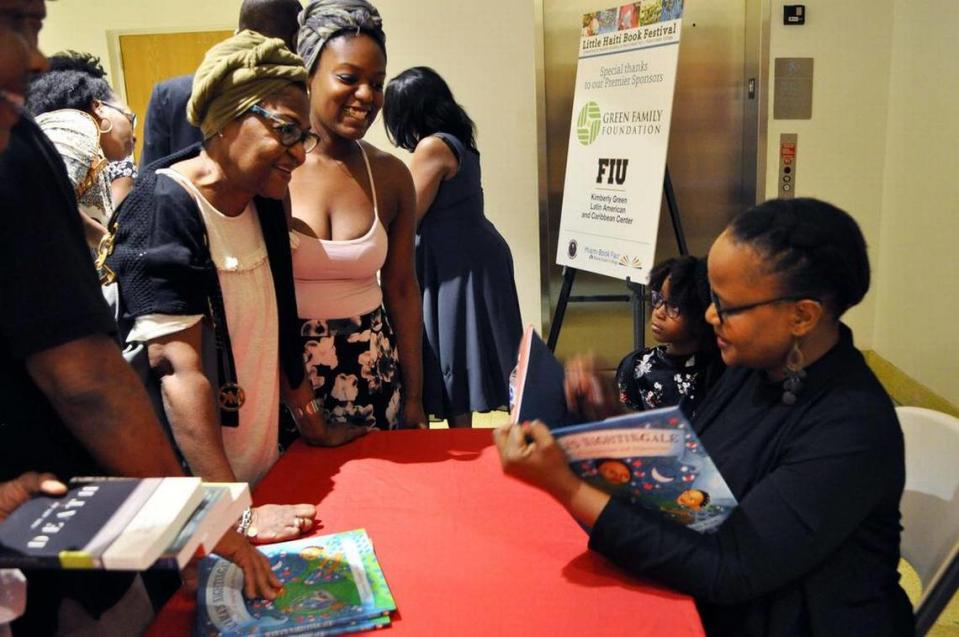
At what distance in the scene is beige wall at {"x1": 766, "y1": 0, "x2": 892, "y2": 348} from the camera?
154 inches

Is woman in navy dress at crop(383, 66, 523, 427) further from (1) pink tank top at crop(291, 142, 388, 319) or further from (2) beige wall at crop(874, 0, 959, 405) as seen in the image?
(2) beige wall at crop(874, 0, 959, 405)

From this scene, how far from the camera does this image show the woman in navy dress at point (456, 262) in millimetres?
2691

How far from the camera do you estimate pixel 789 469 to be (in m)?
1.05

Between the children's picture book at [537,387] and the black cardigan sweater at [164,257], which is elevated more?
the black cardigan sweater at [164,257]

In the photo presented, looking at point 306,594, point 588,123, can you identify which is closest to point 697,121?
point 588,123

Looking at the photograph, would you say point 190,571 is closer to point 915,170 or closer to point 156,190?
point 156,190

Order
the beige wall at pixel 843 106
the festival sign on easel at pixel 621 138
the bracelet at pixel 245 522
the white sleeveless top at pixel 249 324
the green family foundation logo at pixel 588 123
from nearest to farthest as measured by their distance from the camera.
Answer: the bracelet at pixel 245 522
the white sleeveless top at pixel 249 324
the festival sign on easel at pixel 621 138
the green family foundation logo at pixel 588 123
the beige wall at pixel 843 106

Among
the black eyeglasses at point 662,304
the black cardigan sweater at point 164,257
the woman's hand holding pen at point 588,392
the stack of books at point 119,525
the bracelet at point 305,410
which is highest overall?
the black cardigan sweater at point 164,257

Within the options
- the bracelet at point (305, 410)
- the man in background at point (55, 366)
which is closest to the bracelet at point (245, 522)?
the man in background at point (55, 366)

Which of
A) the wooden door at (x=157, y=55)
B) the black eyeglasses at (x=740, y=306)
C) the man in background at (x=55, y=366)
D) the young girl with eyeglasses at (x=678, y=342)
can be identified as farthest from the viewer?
the wooden door at (x=157, y=55)

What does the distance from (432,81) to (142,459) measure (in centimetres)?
201

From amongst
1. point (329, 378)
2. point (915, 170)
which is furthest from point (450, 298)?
point (915, 170)

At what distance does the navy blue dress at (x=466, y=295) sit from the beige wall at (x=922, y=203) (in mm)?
2058

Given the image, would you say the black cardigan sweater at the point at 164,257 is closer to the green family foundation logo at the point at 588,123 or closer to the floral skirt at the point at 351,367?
the floral skirt at the point at 351,367
